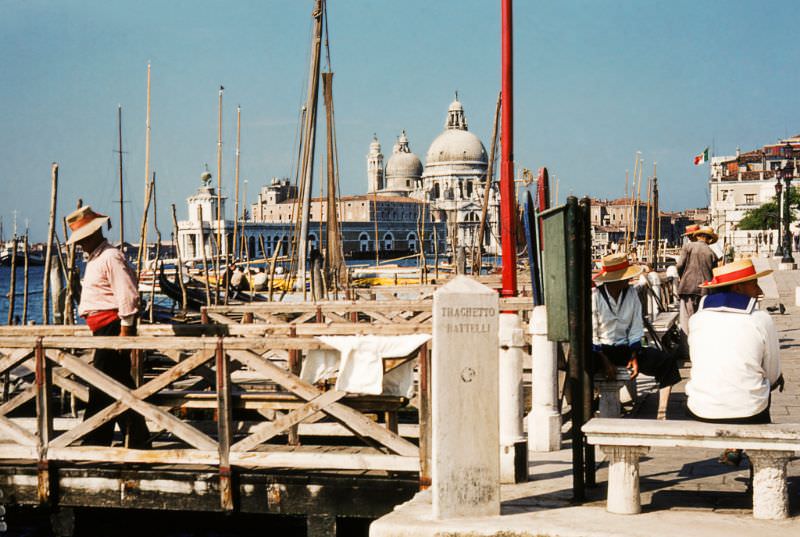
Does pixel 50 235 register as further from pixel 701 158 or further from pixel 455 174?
pixel 455 174

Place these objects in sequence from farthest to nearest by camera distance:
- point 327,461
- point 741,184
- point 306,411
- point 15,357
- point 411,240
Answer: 1. point 411,240
2. point 741,184
3. point 15,357
4. point 327,461
5. point 306,411

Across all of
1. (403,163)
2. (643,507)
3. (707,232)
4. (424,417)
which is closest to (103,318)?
(424,417)

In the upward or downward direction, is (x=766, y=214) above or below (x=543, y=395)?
above

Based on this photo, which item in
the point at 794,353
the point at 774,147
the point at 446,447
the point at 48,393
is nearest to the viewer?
the point at 446,447

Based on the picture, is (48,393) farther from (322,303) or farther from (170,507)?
(322,303)

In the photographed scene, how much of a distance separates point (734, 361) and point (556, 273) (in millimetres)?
1042

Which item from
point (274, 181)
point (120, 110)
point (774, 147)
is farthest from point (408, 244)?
point (120, 110)

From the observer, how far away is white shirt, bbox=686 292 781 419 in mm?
5273

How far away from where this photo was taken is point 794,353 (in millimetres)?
12664

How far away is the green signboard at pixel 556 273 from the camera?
18.3 feet

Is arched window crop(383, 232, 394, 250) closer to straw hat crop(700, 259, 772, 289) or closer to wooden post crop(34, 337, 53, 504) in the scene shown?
wooden post crop(34, 337, 53, 504)

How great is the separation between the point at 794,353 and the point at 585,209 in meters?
8.07

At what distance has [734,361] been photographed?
5285 millimetres

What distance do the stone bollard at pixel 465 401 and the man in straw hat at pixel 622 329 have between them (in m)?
2.43
